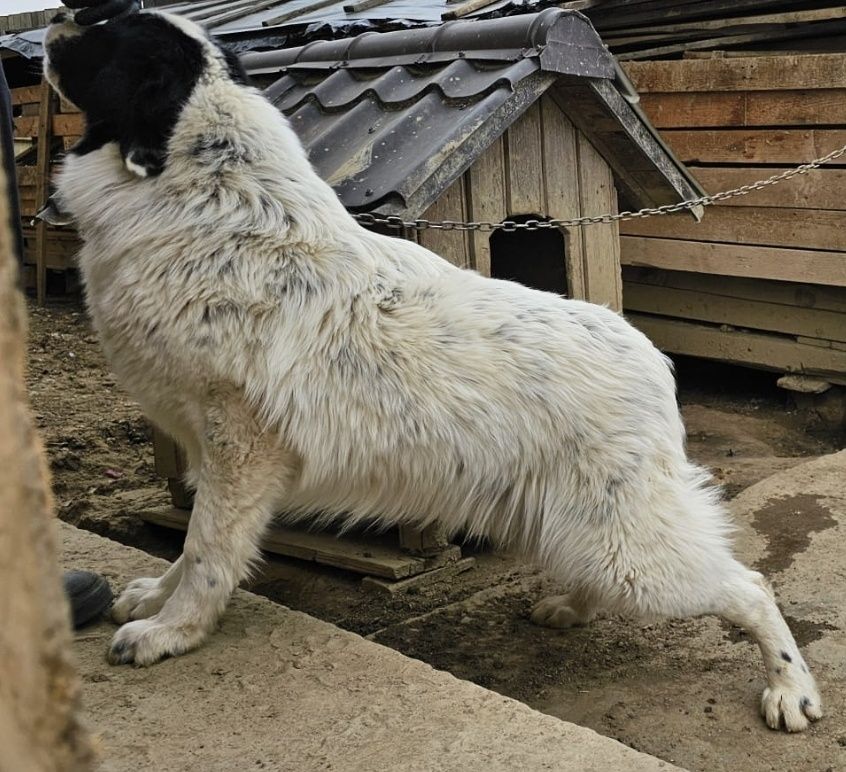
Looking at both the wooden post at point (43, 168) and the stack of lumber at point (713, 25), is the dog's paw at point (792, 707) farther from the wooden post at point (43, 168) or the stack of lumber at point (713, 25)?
the wooden post at point (43, 168)

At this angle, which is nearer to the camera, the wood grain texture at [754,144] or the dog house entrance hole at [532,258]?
the dog house entrance hole at [532,258]

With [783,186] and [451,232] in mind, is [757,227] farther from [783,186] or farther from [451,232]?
[451,232]

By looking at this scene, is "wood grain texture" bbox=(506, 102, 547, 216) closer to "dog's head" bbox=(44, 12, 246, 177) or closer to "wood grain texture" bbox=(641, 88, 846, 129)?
"dog's head" bbox=(44, 12, 246, 177)

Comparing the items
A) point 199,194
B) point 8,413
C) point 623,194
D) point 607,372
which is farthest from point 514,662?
point 8,413

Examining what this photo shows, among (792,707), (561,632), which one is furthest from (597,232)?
(792,707)

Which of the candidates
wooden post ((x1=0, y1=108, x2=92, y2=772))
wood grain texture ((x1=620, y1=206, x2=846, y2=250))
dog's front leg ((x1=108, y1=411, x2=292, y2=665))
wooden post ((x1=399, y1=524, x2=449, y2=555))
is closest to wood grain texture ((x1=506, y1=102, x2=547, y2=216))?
wooden post ((x1=399, y1=524, x2=449, y2=555))

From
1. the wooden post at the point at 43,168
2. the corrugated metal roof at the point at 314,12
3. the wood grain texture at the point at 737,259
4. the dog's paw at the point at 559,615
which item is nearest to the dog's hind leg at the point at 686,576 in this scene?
the dog's paw at the point at 559,615

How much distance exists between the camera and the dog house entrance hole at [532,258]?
229 inches

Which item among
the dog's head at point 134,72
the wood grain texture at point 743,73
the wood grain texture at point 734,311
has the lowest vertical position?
the wood grain texture at point 734,311

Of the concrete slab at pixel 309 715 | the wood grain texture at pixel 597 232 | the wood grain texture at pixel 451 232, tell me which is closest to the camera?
the concrete slab at pixel 309 715

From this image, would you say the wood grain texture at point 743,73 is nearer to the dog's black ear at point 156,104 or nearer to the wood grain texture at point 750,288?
the wood grain texture at point 750,288

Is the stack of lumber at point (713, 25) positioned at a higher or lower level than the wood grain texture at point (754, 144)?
higher

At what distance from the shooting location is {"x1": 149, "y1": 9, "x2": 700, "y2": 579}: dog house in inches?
165

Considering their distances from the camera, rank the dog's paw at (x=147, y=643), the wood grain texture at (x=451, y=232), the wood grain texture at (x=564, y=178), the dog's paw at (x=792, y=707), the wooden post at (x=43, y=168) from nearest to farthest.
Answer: the dog's paw at (x=147, y=643), the dog's paw at (x=792, y=707), the wood grain texture at (x=451, y=232), the wood grain texture at (x=564, y=178), the wooden post at (x=43, y=168)
